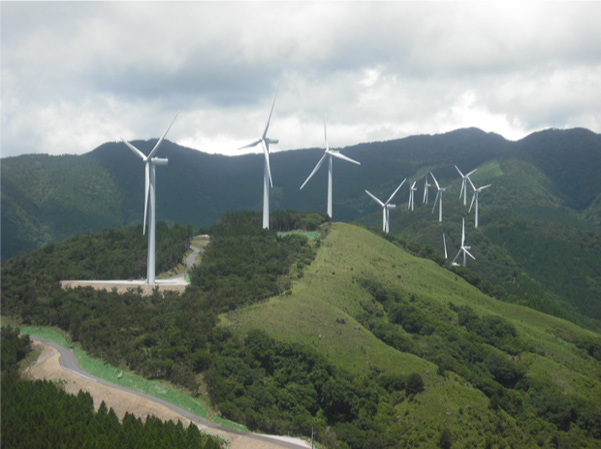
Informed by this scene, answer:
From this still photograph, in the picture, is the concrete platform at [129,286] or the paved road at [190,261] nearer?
the concrete platform at [129,286]

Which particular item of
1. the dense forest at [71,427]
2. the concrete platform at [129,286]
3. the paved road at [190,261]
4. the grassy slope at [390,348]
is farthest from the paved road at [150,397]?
the paved road at [190,261]

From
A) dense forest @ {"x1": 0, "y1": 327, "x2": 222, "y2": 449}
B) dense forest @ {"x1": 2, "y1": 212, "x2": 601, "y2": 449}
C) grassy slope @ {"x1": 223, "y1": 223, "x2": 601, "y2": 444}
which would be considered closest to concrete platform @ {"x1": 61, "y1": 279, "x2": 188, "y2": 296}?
dense forest @ {"x1": 2, "y1": 212, "x2": 601, "y2": 449}

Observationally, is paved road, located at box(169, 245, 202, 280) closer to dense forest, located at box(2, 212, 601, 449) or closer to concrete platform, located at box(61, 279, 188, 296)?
dense forest, located at box(2, 212, 601, 449)

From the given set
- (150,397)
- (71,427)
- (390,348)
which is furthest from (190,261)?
(71,427)

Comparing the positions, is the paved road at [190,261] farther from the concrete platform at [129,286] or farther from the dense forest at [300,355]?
the concrete platform at [129,286]

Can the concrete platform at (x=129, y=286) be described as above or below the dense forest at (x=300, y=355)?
above

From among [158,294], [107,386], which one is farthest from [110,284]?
[107,386]
